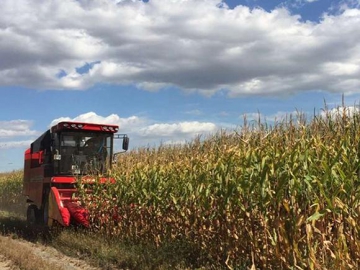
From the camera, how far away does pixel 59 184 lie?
456 inches

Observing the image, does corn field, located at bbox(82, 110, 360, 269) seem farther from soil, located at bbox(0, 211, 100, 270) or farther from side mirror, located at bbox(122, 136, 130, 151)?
side mirror, located at bbox(122, 136, 130, 151)

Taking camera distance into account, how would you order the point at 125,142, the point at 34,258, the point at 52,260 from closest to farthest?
the point at 34,258 → the point at 52,260 → the point at 125,142

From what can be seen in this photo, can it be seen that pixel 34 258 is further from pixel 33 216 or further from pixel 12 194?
pixel 12 194

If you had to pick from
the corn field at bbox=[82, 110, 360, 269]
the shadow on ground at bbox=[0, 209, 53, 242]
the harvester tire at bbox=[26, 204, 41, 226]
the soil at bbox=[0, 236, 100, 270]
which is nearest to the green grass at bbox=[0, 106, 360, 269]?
the corn field at bbox=[82, 110, 360, 269]

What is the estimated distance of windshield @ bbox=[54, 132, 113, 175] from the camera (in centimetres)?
1185

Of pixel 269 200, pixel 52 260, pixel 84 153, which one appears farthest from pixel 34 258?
pixel 269 200

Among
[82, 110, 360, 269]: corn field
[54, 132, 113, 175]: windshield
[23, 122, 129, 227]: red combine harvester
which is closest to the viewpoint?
[82, 110, 360, 269]: corn field

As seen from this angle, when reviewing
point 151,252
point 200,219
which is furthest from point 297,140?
point 151,252

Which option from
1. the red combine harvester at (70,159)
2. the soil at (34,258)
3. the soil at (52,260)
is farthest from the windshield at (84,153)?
the soil at (52,260)

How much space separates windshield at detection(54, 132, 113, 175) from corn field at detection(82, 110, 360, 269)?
2.94 metres

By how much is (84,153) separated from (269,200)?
762cm

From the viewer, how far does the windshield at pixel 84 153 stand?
11.9 m

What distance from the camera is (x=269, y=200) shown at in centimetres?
565

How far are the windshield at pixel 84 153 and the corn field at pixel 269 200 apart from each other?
2.94 m
